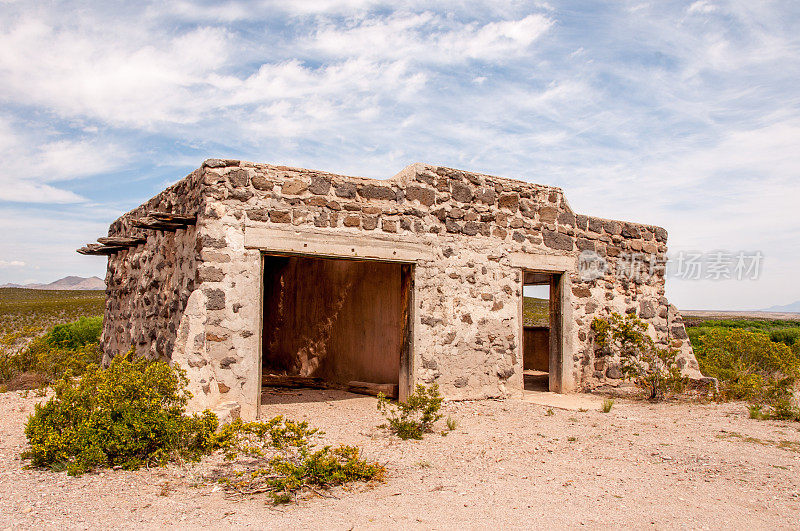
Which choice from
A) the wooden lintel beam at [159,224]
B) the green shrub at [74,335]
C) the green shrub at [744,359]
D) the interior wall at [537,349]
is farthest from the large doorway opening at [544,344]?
the green shrub at [74,335]

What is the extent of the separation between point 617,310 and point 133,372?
7.73 meters

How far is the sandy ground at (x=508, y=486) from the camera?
386 cm

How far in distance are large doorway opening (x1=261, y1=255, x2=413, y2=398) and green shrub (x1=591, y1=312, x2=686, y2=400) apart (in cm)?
343

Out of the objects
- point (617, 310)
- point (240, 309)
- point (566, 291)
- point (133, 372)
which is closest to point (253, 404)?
point (240, 309)

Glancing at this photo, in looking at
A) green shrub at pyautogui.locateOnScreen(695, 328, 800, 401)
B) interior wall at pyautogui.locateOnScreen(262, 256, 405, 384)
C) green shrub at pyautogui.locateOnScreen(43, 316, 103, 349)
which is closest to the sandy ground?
interior wall at pyautogui.locateOnScreen(262, 256, 405, 384)

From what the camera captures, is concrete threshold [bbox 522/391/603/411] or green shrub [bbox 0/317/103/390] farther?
green shrub [bbox 0/317/103/390]

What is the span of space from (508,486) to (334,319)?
6.65 meters

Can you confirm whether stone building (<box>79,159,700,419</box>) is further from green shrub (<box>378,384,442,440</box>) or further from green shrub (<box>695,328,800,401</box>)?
green shrub (<box>378,384,442,440</box>)

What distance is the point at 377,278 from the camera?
9789 mm

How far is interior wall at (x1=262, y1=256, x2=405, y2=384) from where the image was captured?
31.2 ft

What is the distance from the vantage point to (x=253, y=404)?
6.72 m

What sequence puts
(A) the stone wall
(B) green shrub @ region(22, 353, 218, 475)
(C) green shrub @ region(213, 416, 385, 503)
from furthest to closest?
(A) the stone wall
(B) green shrub @ region(22, 353, 218, 475)
(C) green shrub @ region(213, 416, 385, 503)

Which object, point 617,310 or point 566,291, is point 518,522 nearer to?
point 566,291

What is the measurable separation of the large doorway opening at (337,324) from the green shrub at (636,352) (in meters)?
3.43
